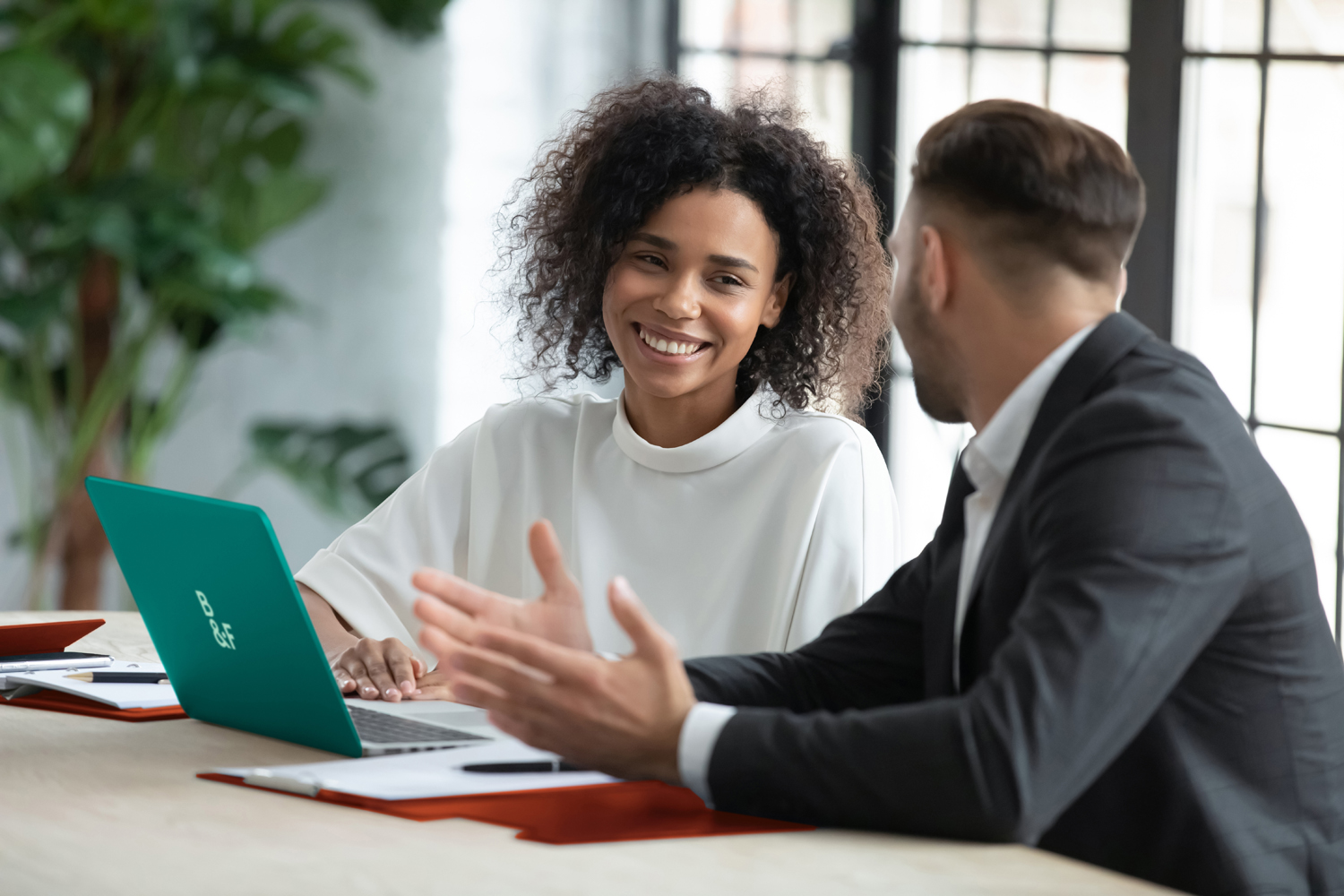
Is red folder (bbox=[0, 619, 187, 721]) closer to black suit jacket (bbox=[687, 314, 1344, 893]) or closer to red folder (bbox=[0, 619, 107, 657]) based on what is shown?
red folder (bbox=[0, 619, 107, 657])

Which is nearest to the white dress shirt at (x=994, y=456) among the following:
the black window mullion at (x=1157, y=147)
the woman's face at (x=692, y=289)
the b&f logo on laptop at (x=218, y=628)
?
the b&f logo on laptop at (x=218, y=628)

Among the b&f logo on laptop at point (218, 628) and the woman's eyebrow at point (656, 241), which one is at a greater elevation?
the woman's eyebrow at point (656, 241)

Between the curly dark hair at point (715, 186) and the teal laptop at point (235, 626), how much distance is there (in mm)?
860

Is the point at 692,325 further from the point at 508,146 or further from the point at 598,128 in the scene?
the point at 508,146

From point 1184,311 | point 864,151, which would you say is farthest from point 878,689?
point 864,151

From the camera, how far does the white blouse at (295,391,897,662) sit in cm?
199

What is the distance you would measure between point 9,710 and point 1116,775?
1.13 meters

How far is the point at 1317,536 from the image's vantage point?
2738 mm

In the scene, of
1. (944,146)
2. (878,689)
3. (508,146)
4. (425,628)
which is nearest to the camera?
(425,628)

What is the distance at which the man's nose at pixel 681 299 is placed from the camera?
6.57 feet

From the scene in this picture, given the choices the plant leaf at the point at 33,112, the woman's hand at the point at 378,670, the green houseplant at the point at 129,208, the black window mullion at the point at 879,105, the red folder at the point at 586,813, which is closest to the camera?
the red folder at the point at 586,813

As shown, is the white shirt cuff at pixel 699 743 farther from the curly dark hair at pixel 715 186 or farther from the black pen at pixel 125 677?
the curly dark hair at pixel 715 186

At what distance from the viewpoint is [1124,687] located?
1.04 meters

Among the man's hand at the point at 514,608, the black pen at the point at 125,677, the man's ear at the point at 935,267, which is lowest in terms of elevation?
the black pen at the point at 125,677
